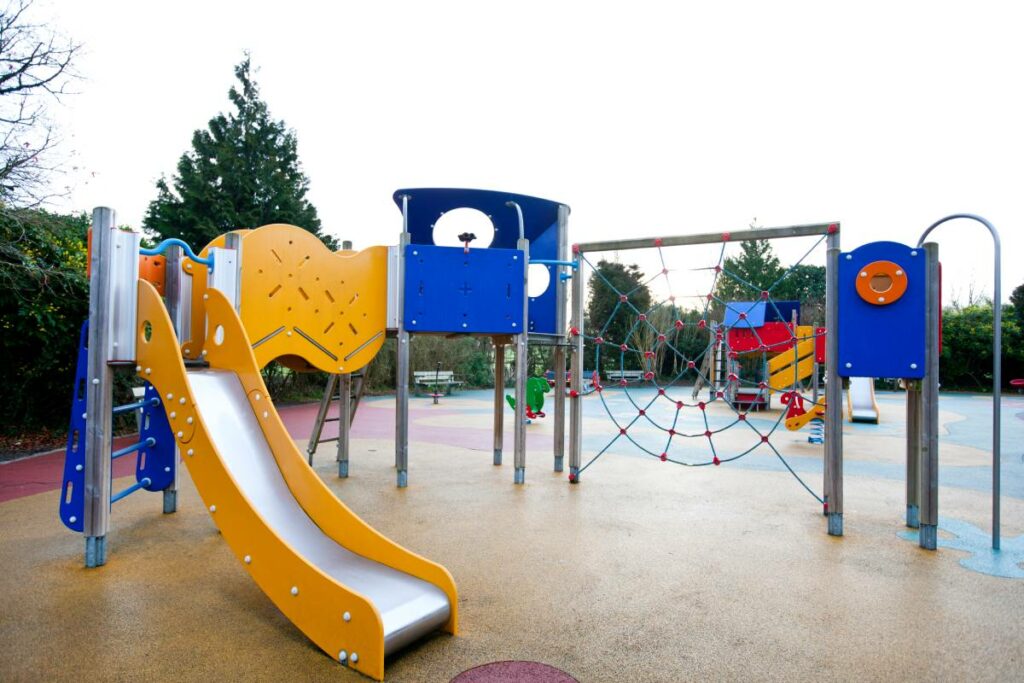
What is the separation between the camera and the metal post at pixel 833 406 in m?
4.00

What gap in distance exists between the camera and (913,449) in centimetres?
417

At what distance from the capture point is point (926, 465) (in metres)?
3.68

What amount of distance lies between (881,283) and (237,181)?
16.1 meters

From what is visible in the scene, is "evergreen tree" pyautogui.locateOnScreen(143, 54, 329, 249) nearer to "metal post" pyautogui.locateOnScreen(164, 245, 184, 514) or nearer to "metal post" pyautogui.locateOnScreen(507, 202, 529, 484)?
"metal post" pyautogui.locateOnScreen(507, 202, 529, 484)

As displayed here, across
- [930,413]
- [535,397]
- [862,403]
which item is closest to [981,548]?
[930,413]

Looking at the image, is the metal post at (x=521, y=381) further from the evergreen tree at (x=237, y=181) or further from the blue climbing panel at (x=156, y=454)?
the evergreen tree at (x=237, y=181)

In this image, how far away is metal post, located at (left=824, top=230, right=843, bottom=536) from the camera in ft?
13.1

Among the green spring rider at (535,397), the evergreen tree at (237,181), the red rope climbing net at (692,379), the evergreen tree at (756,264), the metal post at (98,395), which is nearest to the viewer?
the metal post at (98,395)

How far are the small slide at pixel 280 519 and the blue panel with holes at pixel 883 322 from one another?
3.18 meters

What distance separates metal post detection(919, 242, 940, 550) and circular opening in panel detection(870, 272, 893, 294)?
22cm

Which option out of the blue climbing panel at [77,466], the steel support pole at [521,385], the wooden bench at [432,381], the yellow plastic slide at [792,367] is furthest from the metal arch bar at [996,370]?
the wooden bench at [432,381]

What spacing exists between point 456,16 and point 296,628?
7.09m

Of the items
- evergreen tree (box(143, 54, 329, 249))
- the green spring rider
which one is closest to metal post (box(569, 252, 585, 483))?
the green spring rider

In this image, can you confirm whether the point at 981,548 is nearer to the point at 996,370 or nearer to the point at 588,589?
the point at 996,370
